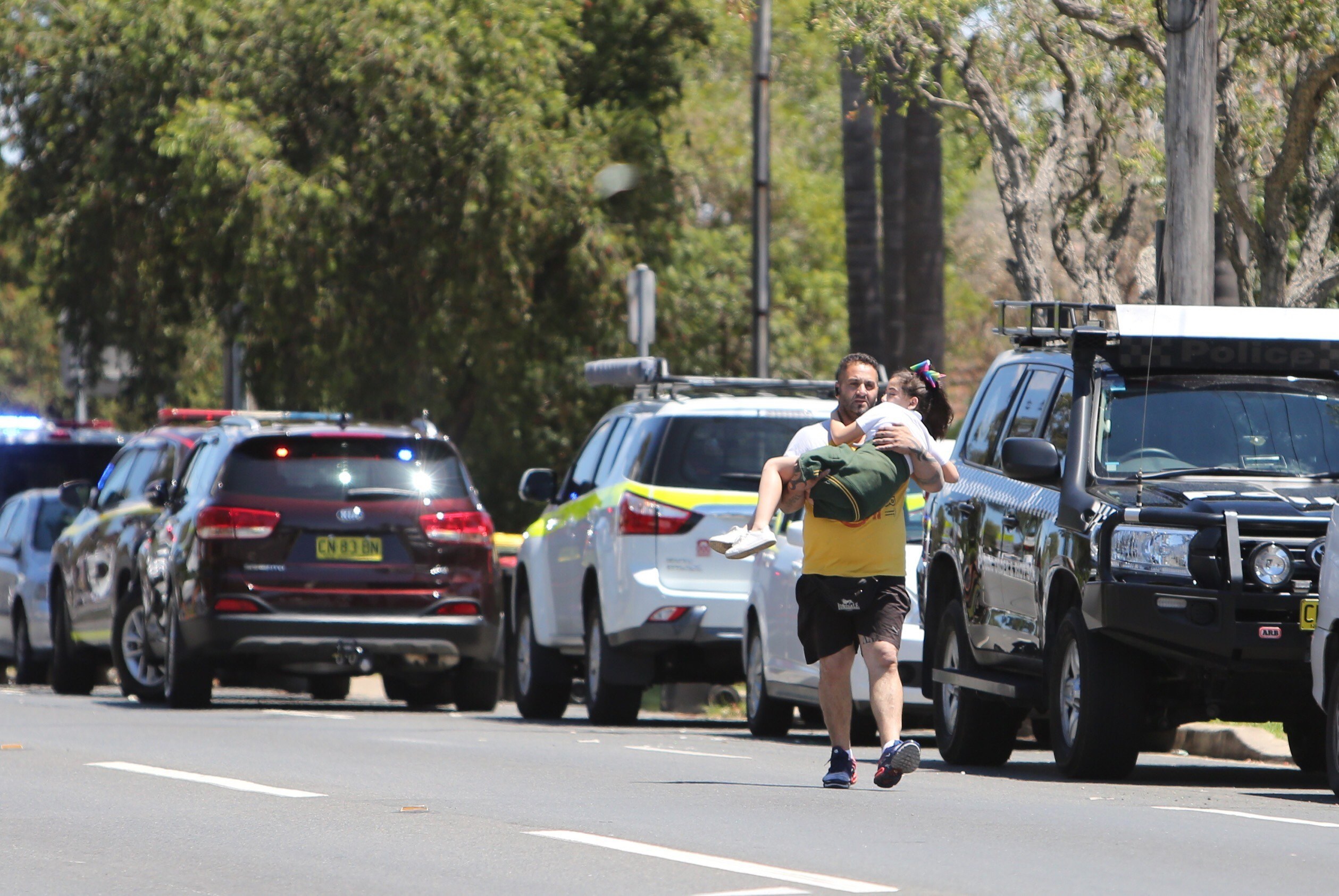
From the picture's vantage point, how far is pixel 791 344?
38.1 metres

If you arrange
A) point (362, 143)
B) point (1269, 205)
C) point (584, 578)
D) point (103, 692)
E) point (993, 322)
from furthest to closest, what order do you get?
point (993, 322)
point (362, 143)
point (103, 692)
point (1269, 205)
point (584, 578)

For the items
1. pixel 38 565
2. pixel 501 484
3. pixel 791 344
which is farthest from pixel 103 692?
pixel 791 344

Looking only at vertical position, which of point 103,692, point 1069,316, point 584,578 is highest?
point 1069,316

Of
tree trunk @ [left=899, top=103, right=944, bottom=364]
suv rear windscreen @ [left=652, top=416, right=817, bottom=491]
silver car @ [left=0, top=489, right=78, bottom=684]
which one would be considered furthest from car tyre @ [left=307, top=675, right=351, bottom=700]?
suv rear windscreen @ [left=652, top=416, right=817, bottom=491]

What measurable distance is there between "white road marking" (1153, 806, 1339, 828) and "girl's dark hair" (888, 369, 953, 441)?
1.99 m

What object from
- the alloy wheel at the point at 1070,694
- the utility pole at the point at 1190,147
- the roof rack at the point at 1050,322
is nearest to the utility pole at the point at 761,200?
the utility pole at the point at 1190,147

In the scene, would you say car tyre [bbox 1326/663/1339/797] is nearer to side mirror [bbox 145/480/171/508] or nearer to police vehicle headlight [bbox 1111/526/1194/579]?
police vehicle headlight [bbox 1111/526/1194/579]

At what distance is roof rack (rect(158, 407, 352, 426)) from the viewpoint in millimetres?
17516

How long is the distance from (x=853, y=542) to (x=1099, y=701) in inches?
48.1

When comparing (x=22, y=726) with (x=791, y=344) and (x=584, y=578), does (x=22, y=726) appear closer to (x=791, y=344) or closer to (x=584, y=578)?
(x=584, y=578)

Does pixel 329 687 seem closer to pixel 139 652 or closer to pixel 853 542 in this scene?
pixel 139 652

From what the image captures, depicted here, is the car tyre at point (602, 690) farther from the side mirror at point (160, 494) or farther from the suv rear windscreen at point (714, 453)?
the side mirror at point (160, 494)

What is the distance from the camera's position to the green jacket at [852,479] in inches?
405

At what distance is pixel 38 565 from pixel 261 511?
19.7 feet
